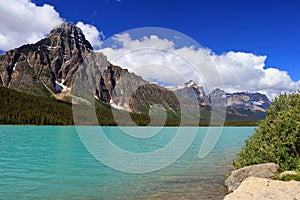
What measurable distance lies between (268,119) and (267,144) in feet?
8.83

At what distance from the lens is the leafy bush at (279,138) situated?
22609 millimetres

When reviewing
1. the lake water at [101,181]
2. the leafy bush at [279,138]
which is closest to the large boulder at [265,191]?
the lake water at [101,181]

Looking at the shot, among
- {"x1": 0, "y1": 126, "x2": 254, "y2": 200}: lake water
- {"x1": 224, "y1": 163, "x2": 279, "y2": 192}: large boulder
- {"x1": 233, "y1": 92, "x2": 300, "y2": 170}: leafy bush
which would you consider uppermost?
{"x1": 233, "y1": 92, "x2": 300, "y2": 170}: leafy bush

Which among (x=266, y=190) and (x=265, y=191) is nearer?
(x=265, y=191)

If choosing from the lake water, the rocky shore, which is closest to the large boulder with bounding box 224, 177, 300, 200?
the rocky shore

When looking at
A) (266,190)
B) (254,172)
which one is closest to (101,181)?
(254,172)

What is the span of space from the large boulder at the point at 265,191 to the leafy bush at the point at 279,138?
24.3 feet

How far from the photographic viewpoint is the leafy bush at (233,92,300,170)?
22609 mm

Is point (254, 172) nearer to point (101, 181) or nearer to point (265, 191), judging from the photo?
point (265, 191)

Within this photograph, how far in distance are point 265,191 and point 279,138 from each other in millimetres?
11457

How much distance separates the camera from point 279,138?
928 inches

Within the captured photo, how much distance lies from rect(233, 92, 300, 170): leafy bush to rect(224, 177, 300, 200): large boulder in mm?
7419

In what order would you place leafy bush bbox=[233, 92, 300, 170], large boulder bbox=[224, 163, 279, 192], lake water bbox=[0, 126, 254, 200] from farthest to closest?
leafy bush bbox=[233, 92, 300, 170], lake water bbox=[0, 126, 254, 200], large boulder bbox=[224, 163, 279, 192]

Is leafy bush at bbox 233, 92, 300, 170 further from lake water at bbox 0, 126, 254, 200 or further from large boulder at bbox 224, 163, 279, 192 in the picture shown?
lake water at bbox 0, 126, 254, 200
